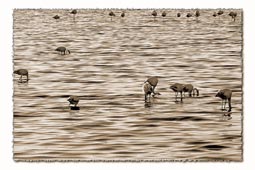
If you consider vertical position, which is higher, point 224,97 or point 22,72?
point 22,72

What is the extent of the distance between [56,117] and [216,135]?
1082mm

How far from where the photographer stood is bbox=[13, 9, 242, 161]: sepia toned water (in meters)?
4.06

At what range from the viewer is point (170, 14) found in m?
4.25

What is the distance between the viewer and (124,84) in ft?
13.7

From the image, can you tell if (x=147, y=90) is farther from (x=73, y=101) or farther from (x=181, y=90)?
(x=73, y=101)

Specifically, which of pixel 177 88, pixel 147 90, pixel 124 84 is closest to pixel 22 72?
pixel 124 84

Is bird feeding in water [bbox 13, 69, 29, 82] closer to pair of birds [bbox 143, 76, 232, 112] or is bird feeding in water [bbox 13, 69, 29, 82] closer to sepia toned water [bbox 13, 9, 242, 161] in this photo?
sepia toned water [bbox 13, 9, 242, 161]

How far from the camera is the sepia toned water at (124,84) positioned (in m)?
4.06

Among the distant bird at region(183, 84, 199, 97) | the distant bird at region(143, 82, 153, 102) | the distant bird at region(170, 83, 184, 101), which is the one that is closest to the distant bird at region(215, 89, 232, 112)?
the distant bird at region(183, 84, 199, 97)

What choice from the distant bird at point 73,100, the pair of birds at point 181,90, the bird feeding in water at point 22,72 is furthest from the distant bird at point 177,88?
the bird feeding in water at point 22,72

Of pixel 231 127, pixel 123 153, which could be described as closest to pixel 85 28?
pixel 123 153

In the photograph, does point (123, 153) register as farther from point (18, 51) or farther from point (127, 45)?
point (18, 51)

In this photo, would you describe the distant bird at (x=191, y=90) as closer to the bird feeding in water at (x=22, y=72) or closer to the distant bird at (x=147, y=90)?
the distant bird at (x=147, y=90)

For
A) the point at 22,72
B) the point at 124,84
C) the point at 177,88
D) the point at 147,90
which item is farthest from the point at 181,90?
the point at 22,72
